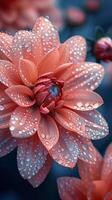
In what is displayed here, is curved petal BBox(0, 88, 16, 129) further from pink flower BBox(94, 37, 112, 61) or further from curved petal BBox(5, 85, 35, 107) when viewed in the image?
pink flower BBox(94, 37, 112, 61)

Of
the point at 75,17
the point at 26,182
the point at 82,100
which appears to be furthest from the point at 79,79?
the point at 75,17

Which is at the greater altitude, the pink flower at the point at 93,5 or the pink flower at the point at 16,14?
the pink flower at the point at 16,14

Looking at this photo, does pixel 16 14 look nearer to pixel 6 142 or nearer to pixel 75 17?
pixel 75 17

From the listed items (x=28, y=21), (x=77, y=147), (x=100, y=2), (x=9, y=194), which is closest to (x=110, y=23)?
(x=100, y=2)

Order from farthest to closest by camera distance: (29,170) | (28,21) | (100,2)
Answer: (100,2), (28,21), (29,170)

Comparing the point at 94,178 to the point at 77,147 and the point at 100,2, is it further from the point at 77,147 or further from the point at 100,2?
the point at 100,2

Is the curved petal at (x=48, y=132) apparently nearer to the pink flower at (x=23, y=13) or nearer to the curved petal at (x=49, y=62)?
the curved petal at (x=49, y=62)

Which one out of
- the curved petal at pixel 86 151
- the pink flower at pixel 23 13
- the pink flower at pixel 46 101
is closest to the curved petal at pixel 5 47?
the pink flower at pixel 46 101
